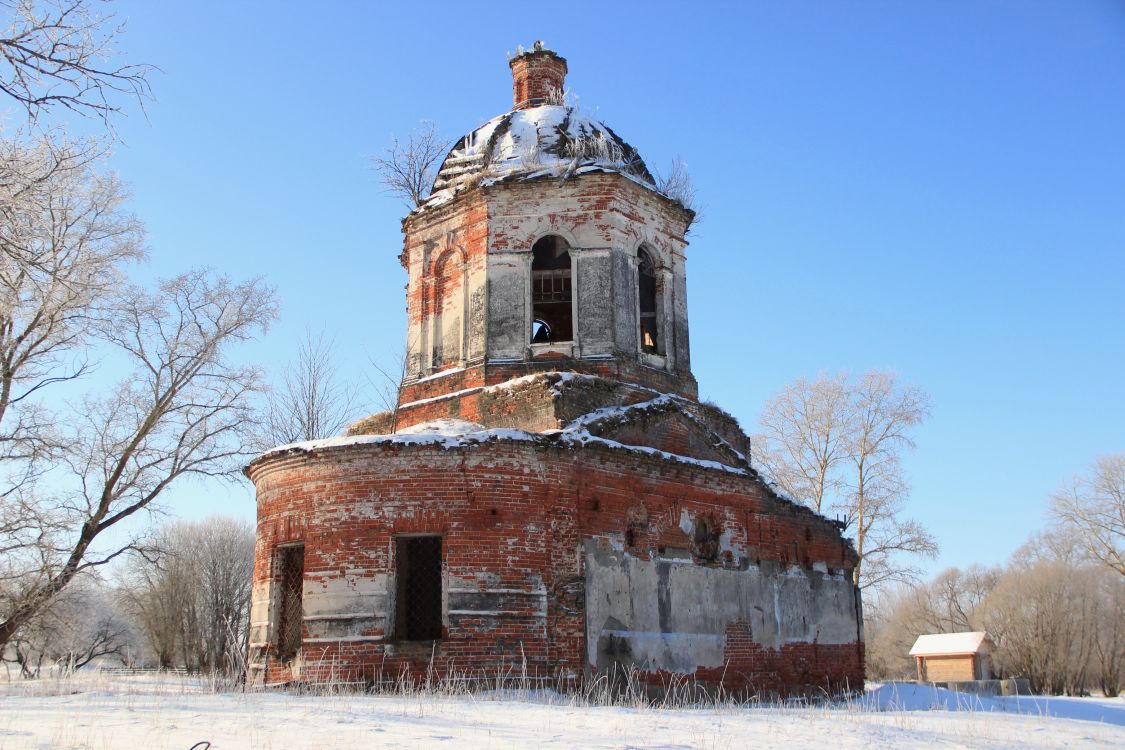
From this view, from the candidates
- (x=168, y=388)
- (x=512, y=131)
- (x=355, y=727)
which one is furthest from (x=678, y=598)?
(x=168, y=388)

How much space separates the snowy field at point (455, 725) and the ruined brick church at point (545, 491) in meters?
1.53

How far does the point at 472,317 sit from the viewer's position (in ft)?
45.1

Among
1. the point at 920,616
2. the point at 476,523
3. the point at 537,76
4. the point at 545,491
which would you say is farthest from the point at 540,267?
the point at 920,616

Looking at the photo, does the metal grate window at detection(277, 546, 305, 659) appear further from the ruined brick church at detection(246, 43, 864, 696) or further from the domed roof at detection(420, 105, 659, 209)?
the domed roof at detection(420, 105, 659, 209)

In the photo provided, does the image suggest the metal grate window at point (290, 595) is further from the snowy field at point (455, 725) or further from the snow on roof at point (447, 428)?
the snowy field at point (455, 725)

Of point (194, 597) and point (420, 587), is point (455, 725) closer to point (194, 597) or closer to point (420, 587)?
point (420, 587)

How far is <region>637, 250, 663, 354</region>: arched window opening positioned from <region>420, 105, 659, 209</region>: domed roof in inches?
46.1

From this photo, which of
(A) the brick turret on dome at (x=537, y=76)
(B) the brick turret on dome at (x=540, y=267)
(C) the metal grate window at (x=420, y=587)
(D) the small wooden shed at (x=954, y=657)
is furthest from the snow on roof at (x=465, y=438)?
(D) the small wooden shed at (x=954, y=657)

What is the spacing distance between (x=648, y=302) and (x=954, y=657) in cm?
2317

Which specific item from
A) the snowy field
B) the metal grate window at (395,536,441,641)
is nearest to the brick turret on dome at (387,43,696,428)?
the metal grate window at (395,536,441,641)

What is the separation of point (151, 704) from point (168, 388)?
13.9m

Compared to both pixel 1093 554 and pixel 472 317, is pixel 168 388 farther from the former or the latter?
pixel 1093 554

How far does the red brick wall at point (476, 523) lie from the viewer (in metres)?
10.3

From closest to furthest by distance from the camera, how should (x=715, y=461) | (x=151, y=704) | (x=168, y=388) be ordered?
(x=151, y=704), (x=715, y=461), (x=168, y=388)
